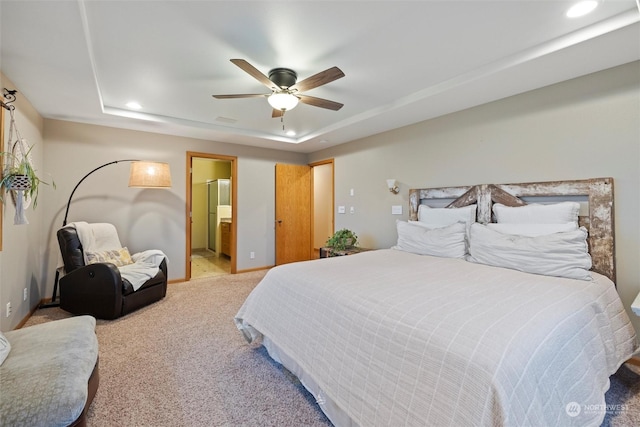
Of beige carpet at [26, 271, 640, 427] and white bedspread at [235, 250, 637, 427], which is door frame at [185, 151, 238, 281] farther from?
white bedspread at [235, 250, 637, 427]

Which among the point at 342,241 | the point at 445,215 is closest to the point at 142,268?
the point at 342,241

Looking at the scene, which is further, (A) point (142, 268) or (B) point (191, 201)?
(B) point (191, 201)

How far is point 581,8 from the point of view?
166 centimetres

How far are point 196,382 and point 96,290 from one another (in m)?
1.78

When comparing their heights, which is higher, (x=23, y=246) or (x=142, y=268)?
(x=23, y=246)

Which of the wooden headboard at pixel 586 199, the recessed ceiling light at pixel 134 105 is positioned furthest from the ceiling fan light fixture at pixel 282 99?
the wooden headboard at pixel 586 199

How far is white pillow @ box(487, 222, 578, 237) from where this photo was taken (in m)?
2.18

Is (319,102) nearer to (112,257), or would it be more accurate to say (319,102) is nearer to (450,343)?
(450,343)

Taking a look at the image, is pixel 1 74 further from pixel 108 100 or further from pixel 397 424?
pixel 397 424

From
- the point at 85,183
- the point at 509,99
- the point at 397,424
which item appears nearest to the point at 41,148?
the point at 85,183

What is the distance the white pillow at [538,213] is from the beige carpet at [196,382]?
1.19m

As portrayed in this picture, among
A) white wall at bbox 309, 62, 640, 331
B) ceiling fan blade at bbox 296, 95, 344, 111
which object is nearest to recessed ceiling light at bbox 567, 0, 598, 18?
white wall at bbox 309, 62, 640, 331

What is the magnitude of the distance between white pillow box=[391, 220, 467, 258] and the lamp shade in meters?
3.24

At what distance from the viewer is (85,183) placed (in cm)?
364
